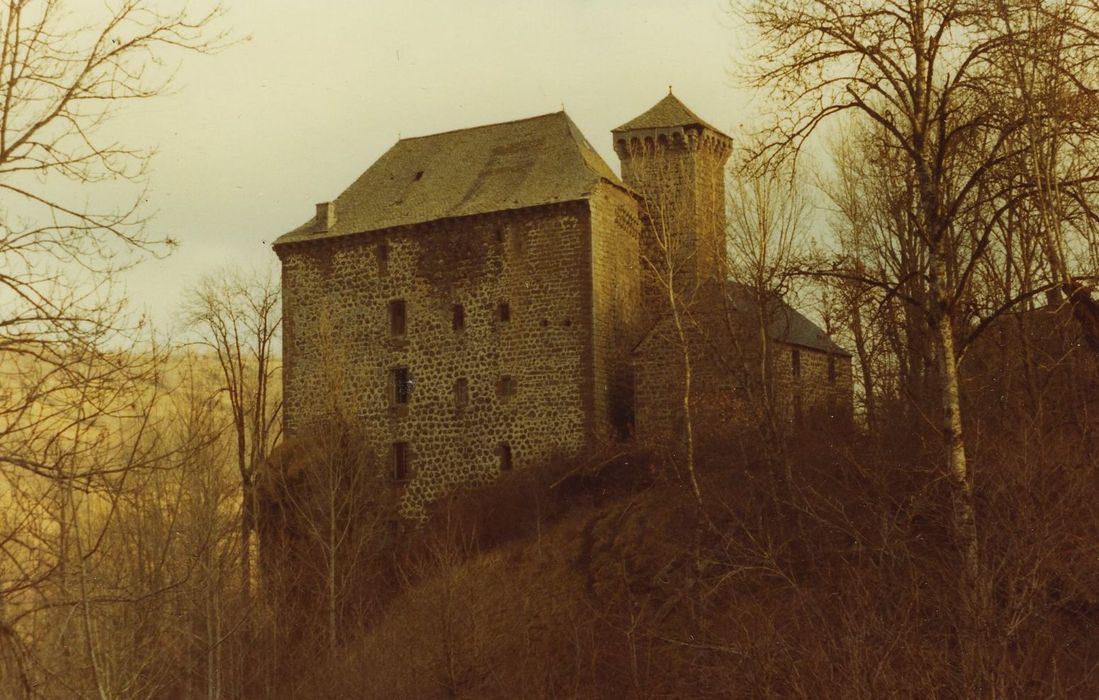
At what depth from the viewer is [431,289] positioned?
3681cm

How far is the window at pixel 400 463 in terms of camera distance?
36.5m

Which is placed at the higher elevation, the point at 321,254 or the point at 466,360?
the point at 321,254

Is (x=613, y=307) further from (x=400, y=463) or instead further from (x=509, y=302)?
(x=400, y=463)

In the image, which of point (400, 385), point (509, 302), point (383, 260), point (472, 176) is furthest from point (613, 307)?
point (383, 260)

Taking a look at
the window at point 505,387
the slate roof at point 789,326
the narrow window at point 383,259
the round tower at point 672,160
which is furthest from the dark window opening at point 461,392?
the slate roof at point 789,326

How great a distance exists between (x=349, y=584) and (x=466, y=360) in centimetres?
772

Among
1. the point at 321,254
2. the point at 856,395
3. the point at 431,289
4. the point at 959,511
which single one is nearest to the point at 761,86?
the point at 959,511

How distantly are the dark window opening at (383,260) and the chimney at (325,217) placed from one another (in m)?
2.28

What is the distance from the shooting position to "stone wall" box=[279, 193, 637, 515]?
114ft

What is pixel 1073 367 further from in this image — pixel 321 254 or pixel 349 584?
pixel 321 254

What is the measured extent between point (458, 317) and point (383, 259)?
336cm

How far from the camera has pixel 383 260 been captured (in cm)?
3778

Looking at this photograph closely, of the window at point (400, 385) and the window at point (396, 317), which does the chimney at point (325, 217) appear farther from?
the window at point (400, 385)

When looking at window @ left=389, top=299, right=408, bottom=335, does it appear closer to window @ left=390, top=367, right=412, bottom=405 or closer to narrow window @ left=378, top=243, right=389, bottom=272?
narrow window @ left=378, top=243, right=389, bottom=272
